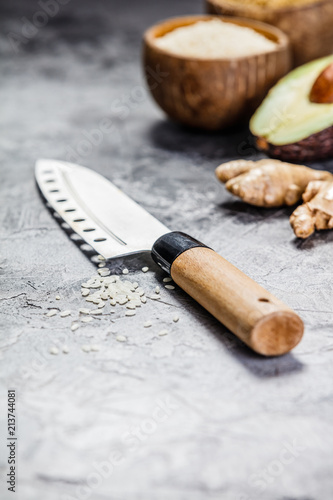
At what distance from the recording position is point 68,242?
907 millimetres

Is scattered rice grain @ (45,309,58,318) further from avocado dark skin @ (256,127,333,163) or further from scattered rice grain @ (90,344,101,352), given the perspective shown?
avocado dark skin @ (256,127,333,163)

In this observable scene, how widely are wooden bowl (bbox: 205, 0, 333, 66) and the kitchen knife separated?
0.64 m

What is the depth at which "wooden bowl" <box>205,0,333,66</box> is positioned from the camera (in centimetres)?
134

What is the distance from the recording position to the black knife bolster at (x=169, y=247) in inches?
29.8

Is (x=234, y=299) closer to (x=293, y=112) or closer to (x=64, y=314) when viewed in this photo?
(x=64, y=314)

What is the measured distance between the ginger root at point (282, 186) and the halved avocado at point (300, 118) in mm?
101

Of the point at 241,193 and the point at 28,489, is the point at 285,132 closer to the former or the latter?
the point at 241,193

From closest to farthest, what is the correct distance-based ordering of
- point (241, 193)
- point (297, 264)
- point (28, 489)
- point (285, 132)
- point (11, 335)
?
point (28, 489) → point (11, 335) → point (297, 264) → point (241, 193) → point (285, 132)

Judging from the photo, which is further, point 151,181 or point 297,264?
point 151,181

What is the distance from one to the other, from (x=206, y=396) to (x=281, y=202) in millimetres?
460

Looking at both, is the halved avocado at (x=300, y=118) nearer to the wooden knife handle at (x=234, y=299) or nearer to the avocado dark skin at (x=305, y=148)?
the avocado dark skin at (x=305, y=148)

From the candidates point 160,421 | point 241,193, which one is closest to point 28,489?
point 160,421

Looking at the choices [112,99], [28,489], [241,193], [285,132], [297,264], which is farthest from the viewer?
[112,99]

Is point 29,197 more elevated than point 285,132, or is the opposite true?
point 285,132
